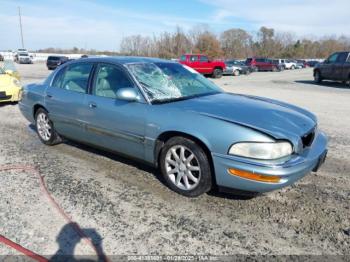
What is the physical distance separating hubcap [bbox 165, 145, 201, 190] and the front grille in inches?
46.2

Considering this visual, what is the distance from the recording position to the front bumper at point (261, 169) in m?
2.94

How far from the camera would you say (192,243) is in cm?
273

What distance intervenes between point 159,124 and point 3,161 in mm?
2682

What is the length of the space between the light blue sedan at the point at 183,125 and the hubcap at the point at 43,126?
27 cm

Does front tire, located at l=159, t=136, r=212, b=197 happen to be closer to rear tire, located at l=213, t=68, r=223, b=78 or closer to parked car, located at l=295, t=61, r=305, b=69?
rear tire, located at l=213, t=68, r=223, b=78

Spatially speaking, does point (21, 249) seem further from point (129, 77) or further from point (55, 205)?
point (129, 77)

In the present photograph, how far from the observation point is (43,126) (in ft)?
17.4

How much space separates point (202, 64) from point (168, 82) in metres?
19.4

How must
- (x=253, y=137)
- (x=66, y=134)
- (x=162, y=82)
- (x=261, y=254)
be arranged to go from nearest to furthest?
(x=261, y=254) < (x=253, y=137) < (x=162, y=82) < (x=66, y=134)

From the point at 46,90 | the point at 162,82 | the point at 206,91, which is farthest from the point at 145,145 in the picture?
the point at 46,90

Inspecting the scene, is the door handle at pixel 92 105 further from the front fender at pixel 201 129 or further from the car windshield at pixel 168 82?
the front fender at pixel 201 129

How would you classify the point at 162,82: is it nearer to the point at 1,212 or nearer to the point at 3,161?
the point at 1,212

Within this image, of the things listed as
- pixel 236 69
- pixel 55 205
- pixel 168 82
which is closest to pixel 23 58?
pixel 236 69

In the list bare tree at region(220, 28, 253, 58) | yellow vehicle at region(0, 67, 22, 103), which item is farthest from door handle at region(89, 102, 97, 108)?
bare tree at region(220, 28, 253, 58)
